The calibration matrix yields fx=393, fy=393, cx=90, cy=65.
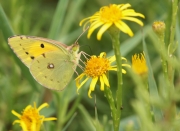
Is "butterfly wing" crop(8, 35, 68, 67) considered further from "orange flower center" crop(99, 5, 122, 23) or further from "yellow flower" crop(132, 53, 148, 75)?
"yellow flower" crop(132, 53, 148, 75)

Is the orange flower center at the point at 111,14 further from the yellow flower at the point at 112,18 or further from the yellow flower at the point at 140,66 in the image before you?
the yellow flower at the point at 140,66

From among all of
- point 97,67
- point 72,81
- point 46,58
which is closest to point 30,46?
point 46,58

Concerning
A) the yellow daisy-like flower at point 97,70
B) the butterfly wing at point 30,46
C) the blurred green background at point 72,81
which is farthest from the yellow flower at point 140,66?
the butterfly wing at point 30,46

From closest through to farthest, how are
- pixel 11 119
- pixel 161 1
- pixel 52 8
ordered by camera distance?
1. pixel 11 119
2. pixel 161 1
3. pixel 52 8

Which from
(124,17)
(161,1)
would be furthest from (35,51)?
(161,1)

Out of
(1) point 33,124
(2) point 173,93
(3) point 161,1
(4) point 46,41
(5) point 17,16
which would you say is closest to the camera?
(2) point 173,93

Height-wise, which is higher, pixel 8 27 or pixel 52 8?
pixel 52 8

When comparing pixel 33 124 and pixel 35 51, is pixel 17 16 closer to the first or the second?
pixel 35 51
